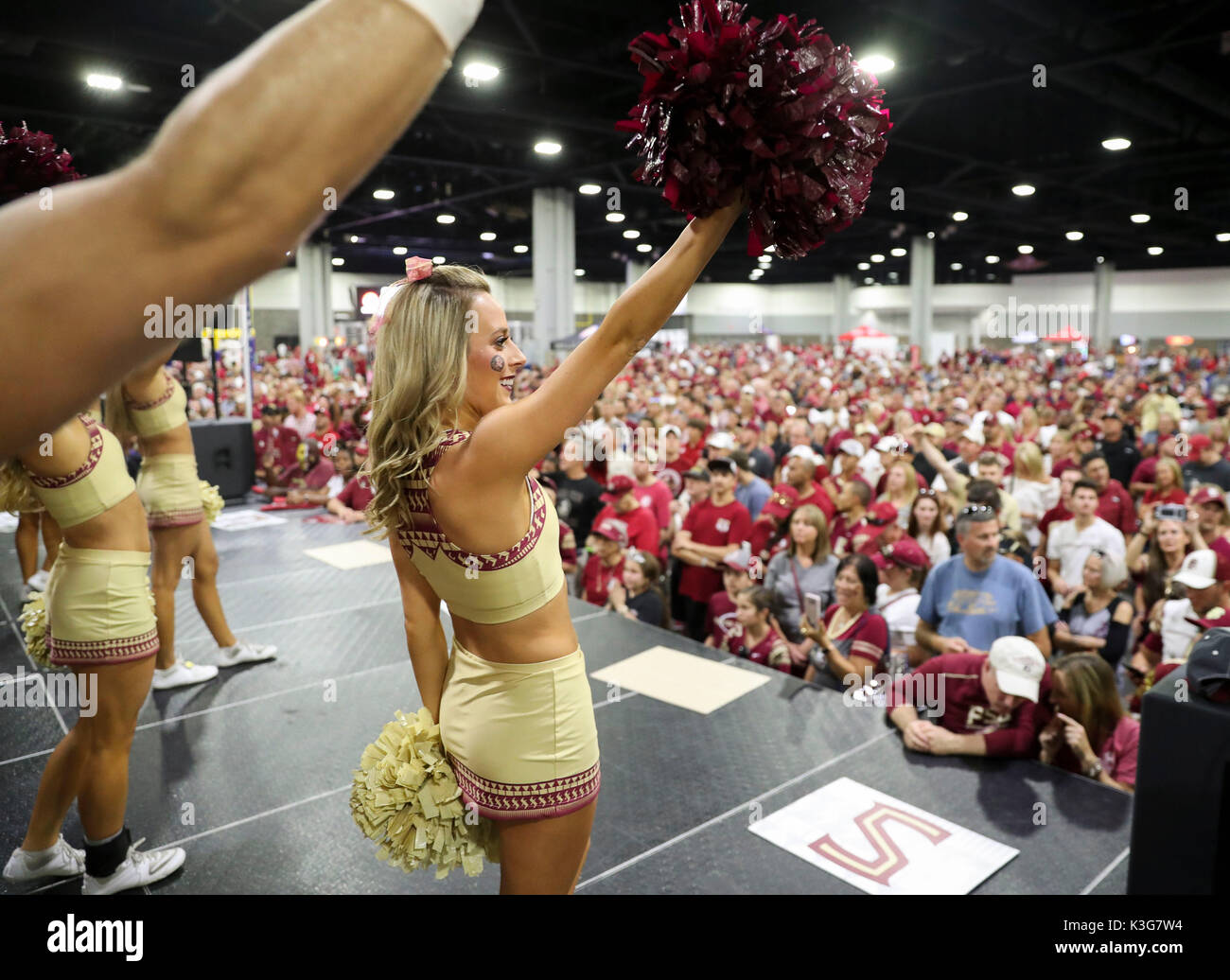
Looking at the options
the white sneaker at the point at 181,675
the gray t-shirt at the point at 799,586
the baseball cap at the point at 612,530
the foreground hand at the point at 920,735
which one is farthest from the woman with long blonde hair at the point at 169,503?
the foreground hand at the point at 920,735

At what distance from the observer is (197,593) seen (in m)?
4.54

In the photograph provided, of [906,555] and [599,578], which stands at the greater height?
[906,555]

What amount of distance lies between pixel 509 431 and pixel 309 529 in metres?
7.07

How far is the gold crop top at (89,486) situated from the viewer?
2611mm

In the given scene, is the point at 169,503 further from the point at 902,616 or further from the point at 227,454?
the point at 227,454

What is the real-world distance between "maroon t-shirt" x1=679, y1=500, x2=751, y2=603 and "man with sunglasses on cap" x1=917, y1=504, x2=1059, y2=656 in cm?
164

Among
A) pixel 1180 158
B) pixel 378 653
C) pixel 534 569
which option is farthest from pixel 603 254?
pixel 534 569

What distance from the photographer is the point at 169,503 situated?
4.17 m

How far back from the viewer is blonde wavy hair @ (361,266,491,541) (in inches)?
62.7

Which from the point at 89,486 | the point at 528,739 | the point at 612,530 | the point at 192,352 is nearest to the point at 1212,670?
Answer: the point at 528,739

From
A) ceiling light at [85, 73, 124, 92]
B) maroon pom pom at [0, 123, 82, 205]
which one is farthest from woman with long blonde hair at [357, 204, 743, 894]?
ceiling light at [85, 73, 124, 92]

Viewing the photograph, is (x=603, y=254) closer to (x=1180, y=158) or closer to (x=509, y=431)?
(x=1180, y=158)

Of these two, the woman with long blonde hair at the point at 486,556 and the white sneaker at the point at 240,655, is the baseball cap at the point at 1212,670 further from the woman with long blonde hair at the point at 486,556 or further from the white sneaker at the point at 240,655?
the white sneaker at the point at 240,655

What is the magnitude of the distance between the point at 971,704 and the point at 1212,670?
5.93 feet
